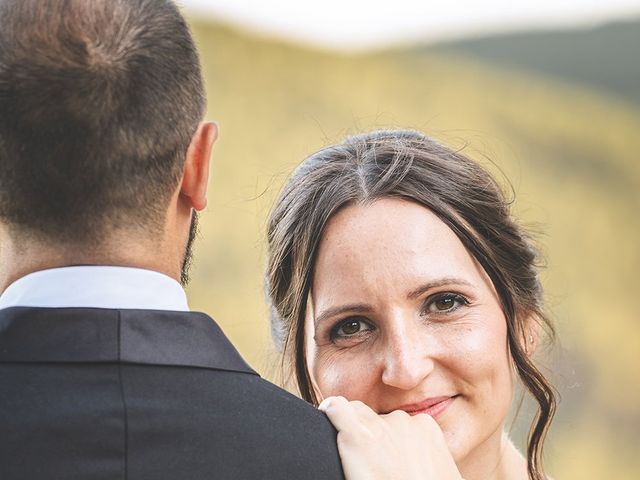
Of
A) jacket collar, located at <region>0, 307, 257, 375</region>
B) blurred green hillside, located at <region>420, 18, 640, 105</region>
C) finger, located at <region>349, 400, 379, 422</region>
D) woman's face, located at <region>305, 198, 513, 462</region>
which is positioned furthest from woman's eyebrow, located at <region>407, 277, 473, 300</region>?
blurred green hillside, located at <region>420, 18, 640, 105</region>

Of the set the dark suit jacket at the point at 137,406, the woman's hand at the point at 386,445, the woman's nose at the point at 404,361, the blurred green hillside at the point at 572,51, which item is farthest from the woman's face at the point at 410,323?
the blurred green hillside at the point at 572,51

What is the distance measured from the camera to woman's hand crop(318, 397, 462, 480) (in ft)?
6.89

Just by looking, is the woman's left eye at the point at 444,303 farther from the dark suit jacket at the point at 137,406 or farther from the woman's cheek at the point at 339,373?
the dark suit jacket at the point at 137,406

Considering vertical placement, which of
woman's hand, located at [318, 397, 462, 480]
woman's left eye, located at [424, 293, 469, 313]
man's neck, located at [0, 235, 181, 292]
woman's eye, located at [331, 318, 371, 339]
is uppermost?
man's neck, located at [0, 235, 181, 292]

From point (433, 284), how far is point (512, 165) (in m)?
10.5

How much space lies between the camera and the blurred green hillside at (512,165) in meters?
9.93

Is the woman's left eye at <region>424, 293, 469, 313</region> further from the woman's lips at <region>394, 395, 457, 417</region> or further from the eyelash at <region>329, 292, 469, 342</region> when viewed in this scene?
the woman's lips at <region>394, 395, 457, 417</region>

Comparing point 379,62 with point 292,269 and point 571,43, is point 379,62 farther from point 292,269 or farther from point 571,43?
point 292,269

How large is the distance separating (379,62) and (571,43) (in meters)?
1.95

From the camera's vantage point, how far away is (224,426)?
196 centimetres

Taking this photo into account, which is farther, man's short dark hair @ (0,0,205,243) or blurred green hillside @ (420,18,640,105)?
blurred green hillside @ (420,18,640,105)

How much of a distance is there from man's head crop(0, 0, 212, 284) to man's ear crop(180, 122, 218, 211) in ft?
0.21

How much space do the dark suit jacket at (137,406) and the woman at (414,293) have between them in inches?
21.6

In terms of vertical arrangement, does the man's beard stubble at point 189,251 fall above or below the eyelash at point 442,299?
above
